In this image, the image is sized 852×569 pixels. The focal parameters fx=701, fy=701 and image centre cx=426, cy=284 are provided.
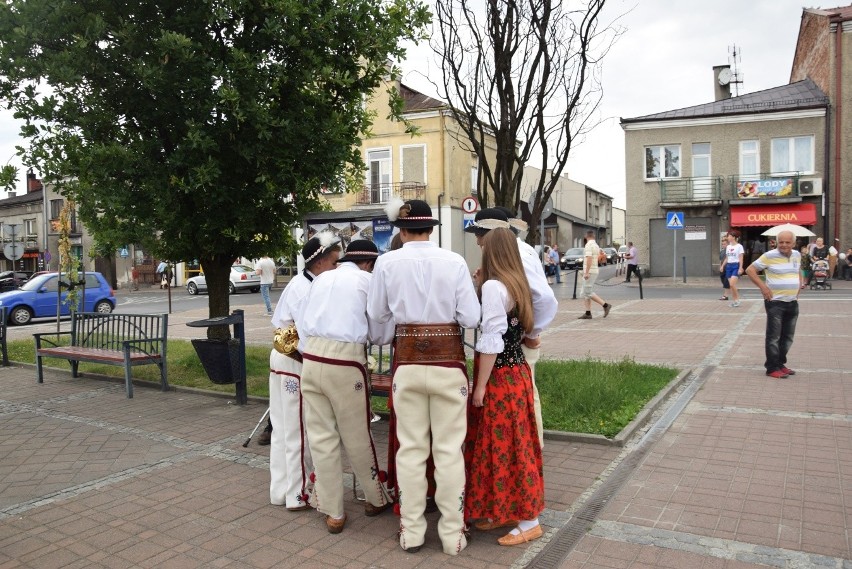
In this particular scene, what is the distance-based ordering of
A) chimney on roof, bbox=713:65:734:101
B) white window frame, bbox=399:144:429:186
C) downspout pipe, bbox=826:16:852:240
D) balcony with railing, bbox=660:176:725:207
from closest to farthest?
downspout pipe, bbox=826:16:852:240, balcony with railing, bbox=660:176:725:207, white window frame, bbox=399:144:429:186, chimney on roof, bbox=713:65:734:101

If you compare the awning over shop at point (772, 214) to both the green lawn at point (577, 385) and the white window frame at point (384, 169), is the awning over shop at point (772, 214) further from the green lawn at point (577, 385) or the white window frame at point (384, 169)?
the green lawn at point (577, 385)

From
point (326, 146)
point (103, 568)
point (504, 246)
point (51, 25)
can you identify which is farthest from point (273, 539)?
point (51, 25)

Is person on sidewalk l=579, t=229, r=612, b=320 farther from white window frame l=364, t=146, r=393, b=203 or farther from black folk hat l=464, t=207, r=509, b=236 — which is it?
white window frame l=364, t=146, r=393, b=203

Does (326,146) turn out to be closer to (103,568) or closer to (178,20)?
(178,20)

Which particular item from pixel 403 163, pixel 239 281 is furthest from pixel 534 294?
pixel 403 163

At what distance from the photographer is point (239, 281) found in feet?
105

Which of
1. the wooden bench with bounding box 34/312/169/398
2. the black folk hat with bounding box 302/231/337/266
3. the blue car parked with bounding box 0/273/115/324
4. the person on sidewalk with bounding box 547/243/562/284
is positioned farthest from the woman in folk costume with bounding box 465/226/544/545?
the person on sidewalk with bounding box 547/243/562/284

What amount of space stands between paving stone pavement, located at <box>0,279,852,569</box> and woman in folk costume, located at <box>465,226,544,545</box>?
200 millimetres

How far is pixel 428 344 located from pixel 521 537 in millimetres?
1208

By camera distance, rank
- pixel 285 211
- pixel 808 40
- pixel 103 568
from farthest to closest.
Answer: pixel 808 40, pixel 285 211, pixel 103 568

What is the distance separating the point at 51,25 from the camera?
7375mm

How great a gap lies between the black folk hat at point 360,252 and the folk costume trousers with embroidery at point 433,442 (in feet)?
2.77

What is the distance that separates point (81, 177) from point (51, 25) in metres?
1.61

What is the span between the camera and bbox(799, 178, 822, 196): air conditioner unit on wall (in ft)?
94.3
